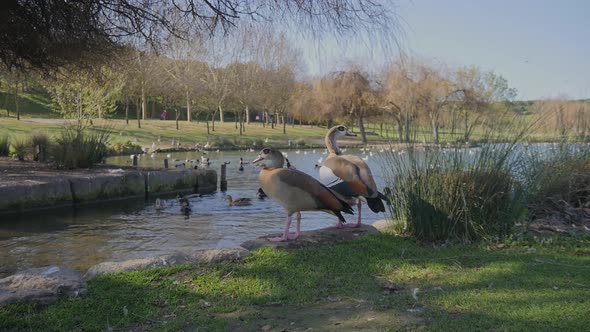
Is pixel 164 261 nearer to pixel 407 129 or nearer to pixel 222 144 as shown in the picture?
pixel 407 129

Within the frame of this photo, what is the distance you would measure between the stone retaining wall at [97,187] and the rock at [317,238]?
775cm

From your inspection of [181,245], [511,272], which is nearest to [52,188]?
[181,245]

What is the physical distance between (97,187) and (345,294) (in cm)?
1082

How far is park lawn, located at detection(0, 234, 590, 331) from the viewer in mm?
3688

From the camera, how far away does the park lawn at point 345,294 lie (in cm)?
369

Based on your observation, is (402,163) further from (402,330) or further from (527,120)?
(402,330)

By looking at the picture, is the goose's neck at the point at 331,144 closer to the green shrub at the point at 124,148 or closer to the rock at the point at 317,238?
the rock at the point at 317,238

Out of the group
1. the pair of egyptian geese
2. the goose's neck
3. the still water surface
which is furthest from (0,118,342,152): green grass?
the pair of egyptian geese

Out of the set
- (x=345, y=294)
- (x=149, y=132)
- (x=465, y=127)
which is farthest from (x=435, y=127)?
(x=149, y=132)

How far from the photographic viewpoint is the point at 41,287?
434 centimetres

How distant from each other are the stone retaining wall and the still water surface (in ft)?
1.15

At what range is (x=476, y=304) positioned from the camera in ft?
13.0

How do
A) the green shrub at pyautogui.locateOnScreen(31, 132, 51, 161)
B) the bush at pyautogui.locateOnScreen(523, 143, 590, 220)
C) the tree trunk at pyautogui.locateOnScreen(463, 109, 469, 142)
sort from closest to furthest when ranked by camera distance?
the tree trunk at pyautogui.locateOnScreen(463, 109, 469, 142) → the bush at pyautogui.locateOnScreen(523, 143, 590, 220) → the green shrub at pyautogui.locateOnScreen(31, 132, 51, 161)

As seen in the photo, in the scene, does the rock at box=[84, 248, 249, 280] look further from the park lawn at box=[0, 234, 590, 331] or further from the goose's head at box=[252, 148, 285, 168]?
the goose's head at box=[252, 148, 285, 168]
